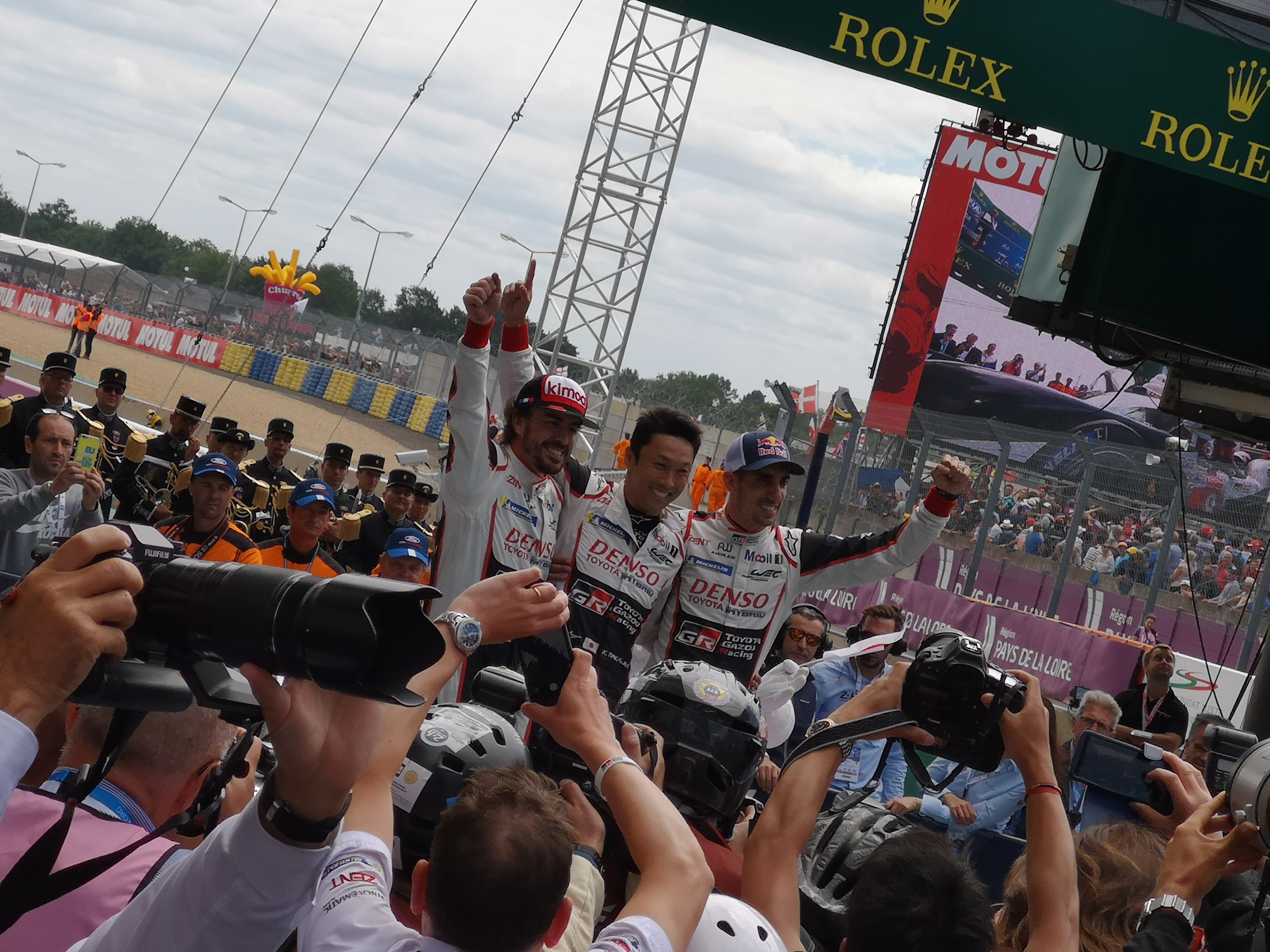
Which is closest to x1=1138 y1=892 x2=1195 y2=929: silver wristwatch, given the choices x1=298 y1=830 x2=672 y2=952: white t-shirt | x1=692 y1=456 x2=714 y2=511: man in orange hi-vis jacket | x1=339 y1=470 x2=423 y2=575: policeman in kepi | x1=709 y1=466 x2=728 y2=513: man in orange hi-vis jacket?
x1=298 y1=830 x2=672 y2=952: white t-shirt

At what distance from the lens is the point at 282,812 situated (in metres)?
1.44

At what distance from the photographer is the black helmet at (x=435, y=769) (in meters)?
2.38

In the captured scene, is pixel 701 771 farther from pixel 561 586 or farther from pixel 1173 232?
pixel 1173 232

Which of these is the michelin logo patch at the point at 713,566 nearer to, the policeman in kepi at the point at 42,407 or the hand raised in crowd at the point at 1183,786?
the hand raised in crowd at the point at 1183,786

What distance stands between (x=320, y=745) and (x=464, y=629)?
33cm

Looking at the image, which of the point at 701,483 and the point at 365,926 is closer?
the point at 365,926

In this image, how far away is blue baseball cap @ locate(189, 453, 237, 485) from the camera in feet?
19.1

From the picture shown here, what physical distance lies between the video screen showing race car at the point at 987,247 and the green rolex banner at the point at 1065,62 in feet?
63.1

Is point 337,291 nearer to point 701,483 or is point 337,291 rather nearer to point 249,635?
point 701,483

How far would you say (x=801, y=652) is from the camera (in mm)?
6645

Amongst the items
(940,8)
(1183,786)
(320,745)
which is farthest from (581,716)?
(940,8)

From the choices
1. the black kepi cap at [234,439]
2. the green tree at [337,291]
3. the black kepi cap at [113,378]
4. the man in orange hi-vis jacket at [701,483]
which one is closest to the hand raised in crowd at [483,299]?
the black kepi cap at [234,439]

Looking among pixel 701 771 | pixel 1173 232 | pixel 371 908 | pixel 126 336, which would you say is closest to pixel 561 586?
pixel 701 771

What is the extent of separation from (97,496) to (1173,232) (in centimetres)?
553
